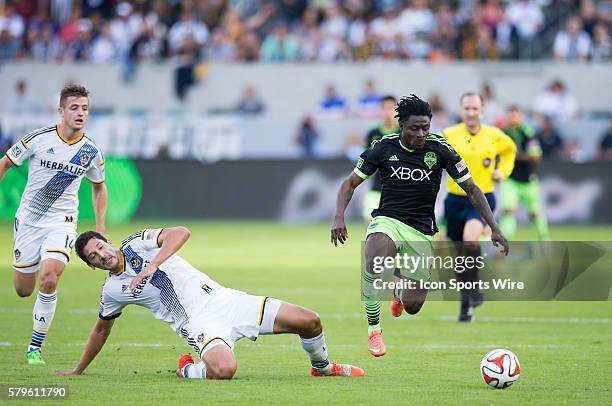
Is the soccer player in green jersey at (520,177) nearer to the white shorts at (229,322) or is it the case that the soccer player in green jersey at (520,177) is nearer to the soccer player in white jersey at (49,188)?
the soccer player in white jersey at (49,188)

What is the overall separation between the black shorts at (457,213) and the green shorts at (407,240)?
97.6 inches

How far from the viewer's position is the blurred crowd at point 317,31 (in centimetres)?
2964

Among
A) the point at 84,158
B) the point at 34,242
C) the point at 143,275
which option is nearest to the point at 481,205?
the point at 143,275

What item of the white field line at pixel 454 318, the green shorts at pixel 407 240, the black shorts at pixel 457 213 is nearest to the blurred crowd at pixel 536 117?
the white field line at pixel 454 318

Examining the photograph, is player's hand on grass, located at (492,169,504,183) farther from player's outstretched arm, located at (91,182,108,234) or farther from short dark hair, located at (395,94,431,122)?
player's outstretched arm, located at (91,182,108,234)

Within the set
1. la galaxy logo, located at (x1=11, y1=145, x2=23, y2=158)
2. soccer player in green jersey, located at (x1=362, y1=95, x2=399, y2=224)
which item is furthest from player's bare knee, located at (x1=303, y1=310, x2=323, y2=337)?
soccer player in green jersey, located at (x1=362, y1=95, x2=399, y2=224)

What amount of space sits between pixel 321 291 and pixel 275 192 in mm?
11354

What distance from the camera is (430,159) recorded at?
10.3 m

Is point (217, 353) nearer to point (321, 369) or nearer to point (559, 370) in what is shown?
point (321, 369)

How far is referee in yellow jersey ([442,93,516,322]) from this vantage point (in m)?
13.3

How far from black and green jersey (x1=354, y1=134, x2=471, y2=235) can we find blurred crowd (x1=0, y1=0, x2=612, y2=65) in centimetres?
1937

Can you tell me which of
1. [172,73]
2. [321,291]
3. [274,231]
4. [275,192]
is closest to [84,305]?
[321,291]

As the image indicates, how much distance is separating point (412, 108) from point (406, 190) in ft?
2.65

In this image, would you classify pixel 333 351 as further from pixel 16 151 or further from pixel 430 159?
pixel 16 151
